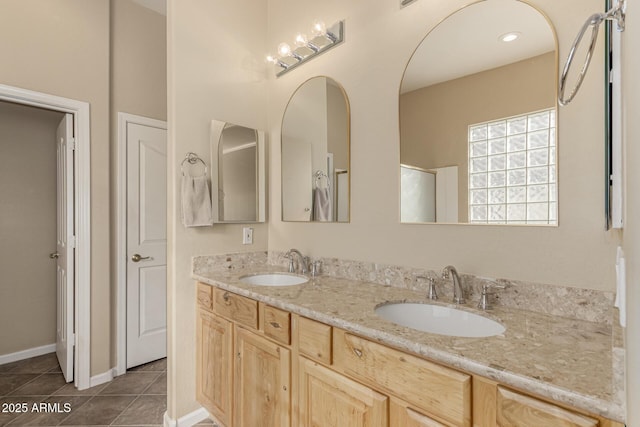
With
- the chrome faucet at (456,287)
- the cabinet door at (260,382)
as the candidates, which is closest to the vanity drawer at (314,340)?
the cabinet door at (260,382)

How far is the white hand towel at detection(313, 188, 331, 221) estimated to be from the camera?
6.33ft

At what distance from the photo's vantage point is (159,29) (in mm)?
2775

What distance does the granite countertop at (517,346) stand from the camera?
2.24 feet

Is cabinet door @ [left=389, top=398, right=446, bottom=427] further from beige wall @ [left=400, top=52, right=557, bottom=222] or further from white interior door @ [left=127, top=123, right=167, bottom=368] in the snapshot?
white interior door @ [left=127, top=123, right=167, bottom=368]

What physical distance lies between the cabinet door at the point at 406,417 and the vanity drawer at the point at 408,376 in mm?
20

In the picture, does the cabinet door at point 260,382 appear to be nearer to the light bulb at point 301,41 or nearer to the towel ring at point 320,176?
the towel ring at point 320,176

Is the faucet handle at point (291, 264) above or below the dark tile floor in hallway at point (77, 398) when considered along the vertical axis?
above

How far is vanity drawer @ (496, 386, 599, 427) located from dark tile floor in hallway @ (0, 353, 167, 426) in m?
2.02

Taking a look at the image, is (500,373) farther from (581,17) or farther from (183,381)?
(183,381)

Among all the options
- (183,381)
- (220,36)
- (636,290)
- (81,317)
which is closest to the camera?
(636,290)

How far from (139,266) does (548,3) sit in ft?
9.74

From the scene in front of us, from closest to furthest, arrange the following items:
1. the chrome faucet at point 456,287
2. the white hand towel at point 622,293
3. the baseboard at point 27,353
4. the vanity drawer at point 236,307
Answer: the white hand towel at point 622,293, the chrome faucet at point 456,287, the vanity drawer at point 236,307, the baseboard at point 27,353

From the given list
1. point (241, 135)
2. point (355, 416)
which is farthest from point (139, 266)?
point (355, 416)

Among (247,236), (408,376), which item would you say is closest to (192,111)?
(247,236)
